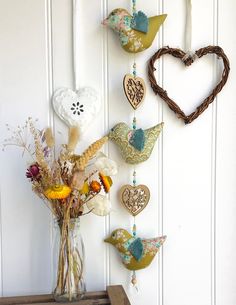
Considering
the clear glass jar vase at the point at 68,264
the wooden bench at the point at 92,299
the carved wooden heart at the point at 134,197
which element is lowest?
the wooden bench at the point at 92,299

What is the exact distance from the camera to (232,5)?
1.08m

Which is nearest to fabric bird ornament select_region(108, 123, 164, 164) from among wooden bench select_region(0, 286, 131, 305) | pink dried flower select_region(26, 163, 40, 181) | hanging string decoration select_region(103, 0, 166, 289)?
hanging string decoration select_region(103, 0, 166, 289)

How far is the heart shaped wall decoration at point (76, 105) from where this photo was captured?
1.03m

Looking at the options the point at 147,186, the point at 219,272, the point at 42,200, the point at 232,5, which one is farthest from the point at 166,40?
the point at 219,272

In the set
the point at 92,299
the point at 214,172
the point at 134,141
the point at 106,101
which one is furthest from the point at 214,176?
the point at 92,299

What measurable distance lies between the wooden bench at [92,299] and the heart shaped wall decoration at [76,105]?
17.7 inches

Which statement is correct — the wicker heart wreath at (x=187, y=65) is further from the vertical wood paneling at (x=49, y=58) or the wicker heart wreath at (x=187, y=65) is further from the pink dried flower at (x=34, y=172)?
the pink dried flower at (x=34, y=172)

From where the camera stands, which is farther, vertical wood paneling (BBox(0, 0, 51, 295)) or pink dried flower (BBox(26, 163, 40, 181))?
vertical wood paneling (BBox(0, 0, 51, 295))

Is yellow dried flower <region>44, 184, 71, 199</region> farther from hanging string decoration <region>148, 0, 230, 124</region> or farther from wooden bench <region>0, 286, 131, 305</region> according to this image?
hanging string decoration <region>148, 0, 230, 124</region>

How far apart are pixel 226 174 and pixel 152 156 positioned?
23 cm

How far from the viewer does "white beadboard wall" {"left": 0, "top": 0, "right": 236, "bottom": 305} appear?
3.44 ft

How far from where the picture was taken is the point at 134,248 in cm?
103

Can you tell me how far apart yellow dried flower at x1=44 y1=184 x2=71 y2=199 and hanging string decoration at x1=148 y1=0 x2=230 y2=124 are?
381 millimetres

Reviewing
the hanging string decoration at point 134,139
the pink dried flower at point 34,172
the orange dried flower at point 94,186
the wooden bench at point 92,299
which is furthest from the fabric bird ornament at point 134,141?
the wooden bench at point 92,299
